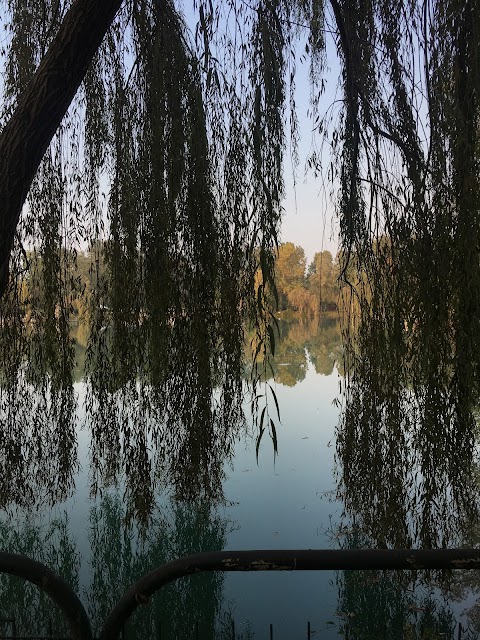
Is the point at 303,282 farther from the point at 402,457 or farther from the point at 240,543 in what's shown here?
the point at 240,543

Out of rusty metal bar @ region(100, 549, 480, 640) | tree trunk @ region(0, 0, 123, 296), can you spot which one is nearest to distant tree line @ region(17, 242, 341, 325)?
tree trunk @ region(0, 0, 123, 296)

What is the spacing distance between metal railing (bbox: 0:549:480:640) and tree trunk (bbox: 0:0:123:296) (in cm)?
101

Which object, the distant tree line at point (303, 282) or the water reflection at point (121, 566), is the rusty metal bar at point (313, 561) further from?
the water reflection at point (121, 566)

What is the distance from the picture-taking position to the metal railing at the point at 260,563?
72 centimetres

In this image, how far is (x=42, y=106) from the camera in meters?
1.51

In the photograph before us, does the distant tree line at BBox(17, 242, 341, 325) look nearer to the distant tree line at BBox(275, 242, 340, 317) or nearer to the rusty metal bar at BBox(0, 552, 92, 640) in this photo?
the distant tree line at BBox(275, 242, 340, 317)

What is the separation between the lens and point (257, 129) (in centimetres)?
152

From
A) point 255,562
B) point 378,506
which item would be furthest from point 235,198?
point 255,562

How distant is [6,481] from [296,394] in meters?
Result: 5.07

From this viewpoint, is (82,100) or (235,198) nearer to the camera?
(235,198)

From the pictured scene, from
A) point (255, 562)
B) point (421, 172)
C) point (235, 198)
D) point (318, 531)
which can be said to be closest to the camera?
point (255, 562)

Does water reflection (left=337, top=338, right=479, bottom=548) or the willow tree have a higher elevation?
the willow tree

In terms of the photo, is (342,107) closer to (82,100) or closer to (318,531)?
(82,100)

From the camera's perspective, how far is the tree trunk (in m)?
1.49
